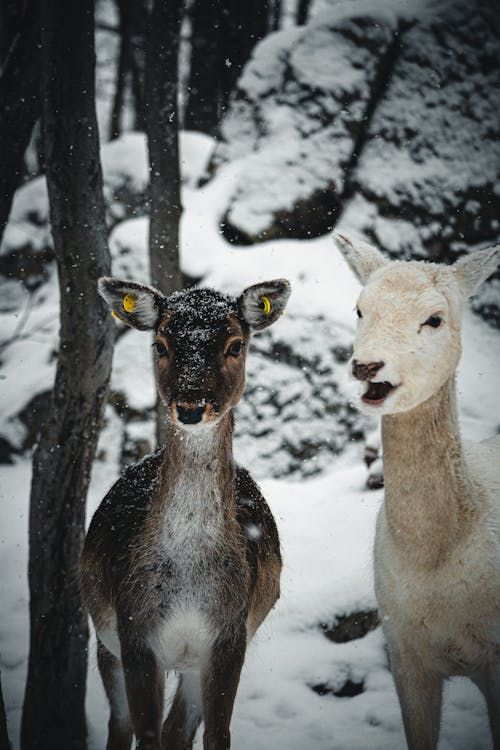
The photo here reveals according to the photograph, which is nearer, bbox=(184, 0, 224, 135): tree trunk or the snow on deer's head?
the snow on deer's head

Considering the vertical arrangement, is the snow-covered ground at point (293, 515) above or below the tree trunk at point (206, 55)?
below

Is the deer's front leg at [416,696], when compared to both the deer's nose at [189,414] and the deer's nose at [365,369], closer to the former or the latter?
the deer's nose at [365,369]

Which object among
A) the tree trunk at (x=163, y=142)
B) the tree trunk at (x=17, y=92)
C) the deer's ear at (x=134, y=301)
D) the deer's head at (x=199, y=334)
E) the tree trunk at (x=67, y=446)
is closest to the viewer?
the deer's head at (x=199, y=334)

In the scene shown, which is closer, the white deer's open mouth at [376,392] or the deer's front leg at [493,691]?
the white deer's open mouth at [376,392]

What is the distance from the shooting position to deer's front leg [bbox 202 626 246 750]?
303 centimetres

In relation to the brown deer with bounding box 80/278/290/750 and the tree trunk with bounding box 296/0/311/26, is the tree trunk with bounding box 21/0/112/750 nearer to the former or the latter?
the brown deer with bounding box 80/278/290/750

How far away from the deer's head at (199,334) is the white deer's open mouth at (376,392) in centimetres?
65

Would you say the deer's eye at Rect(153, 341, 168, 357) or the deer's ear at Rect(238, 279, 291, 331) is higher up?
the deer's ear at Rect(238, 279, 291, 331)

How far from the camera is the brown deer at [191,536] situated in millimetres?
3031

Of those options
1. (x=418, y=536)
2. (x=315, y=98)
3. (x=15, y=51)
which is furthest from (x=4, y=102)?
(x=315, y=98)

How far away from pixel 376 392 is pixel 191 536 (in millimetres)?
1103

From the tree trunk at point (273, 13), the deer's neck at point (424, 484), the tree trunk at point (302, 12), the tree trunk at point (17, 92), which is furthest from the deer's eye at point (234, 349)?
the tree trunk at point (302, 12)

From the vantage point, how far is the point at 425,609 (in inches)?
126

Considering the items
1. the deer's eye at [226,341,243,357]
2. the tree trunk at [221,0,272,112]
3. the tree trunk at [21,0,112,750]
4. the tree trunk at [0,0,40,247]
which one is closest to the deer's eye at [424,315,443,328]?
the deer's eye at [226,341,243,357]
